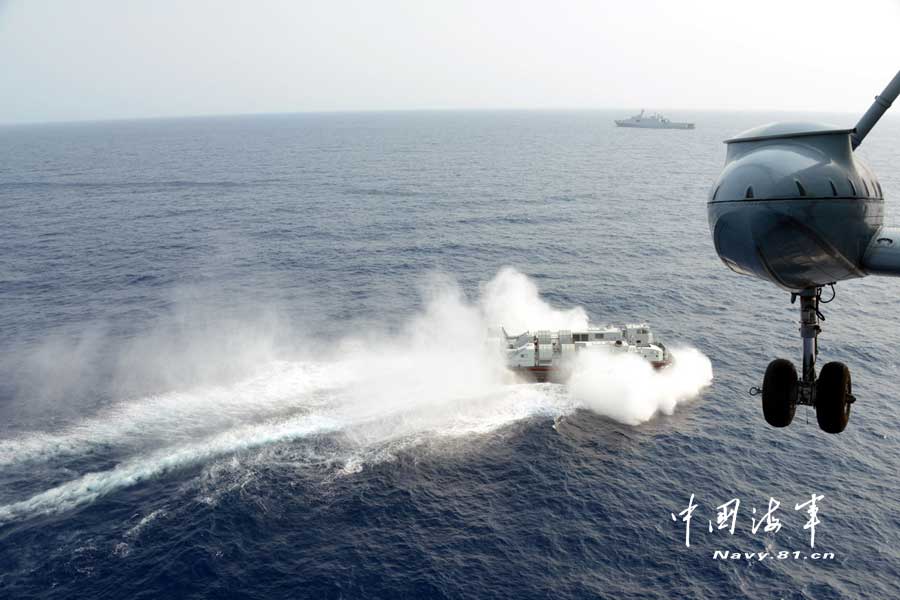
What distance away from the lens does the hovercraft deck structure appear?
84375mm

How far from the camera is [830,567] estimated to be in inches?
2072

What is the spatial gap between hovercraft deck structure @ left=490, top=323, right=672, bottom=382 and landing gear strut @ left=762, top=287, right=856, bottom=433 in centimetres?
6692

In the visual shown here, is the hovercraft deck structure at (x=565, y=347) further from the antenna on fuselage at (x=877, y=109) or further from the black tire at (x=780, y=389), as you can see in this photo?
the antenna on fuselage at (x=877, y=109)

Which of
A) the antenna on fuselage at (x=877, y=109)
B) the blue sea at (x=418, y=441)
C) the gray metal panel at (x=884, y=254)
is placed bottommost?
the blue sea at (x=418, y=441)

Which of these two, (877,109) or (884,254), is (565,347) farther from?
(877,109)

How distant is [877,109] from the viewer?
46.0 ft

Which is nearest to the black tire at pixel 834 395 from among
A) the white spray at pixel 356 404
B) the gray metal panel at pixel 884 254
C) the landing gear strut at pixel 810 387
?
the landing gear strut at pixel 810 387

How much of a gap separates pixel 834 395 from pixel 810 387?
2.24 feet

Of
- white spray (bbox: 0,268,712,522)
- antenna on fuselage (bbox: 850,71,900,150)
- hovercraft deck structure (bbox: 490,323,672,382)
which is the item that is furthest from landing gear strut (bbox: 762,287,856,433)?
hovercraft deck structure (bbox: 490,323,672,382)

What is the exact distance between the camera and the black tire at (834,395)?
1661 centimetres

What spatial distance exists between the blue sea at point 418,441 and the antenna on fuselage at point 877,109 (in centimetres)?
4448

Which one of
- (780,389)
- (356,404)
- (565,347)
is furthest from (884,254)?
(565,347)

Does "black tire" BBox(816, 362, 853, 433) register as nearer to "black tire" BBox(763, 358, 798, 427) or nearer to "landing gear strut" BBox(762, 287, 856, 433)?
"landing gear strut" BBox(762, 287, 856, 433)

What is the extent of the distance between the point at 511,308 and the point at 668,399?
33390mm
